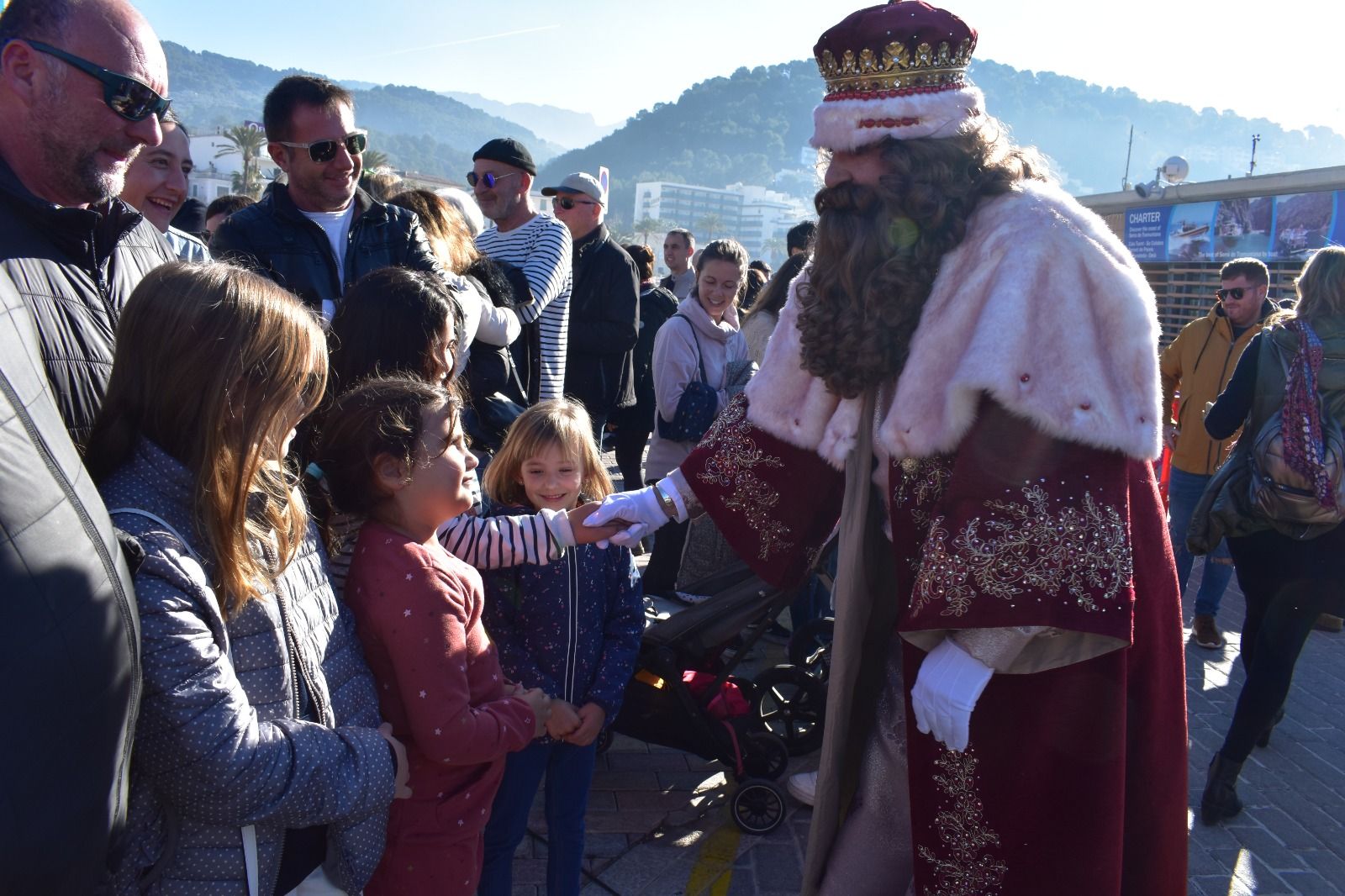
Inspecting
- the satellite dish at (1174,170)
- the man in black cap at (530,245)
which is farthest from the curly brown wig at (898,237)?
the satellite dish at (1174,170)

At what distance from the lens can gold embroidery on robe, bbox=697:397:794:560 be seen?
7.71 ft

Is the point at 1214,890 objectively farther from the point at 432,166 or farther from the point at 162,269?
the point at 432,166

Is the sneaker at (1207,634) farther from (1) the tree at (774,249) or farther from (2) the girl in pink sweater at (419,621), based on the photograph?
(1) the tree at (774,249)

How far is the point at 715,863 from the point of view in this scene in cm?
314

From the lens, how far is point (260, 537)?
4.97 ft

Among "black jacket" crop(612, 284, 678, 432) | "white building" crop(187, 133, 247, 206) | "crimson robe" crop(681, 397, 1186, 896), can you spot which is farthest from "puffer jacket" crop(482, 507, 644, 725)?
"white building" crop(187, 133, 247, 206)

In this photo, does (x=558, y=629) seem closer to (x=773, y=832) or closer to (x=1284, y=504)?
(x=773, y=832)

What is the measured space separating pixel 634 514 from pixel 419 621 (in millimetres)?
707

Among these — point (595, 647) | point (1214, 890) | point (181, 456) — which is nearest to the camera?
point (181, 456)

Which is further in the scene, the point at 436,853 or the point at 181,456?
the point at 436,853

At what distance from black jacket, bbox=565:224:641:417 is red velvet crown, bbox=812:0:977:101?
3.01 m

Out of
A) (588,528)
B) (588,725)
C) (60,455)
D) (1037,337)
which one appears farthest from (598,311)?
(60,455)

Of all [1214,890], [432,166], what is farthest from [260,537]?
[432,166]

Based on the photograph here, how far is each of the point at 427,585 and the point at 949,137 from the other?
1.40 m
